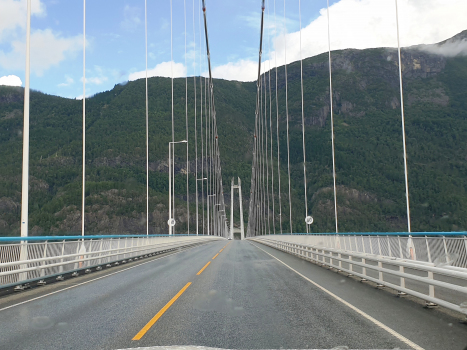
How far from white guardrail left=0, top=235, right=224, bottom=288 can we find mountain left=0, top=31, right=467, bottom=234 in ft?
270

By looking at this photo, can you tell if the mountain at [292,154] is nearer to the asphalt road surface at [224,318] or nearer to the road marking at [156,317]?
the asphalt road surface at [224,318]

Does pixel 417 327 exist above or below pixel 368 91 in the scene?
below

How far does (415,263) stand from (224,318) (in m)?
3.96

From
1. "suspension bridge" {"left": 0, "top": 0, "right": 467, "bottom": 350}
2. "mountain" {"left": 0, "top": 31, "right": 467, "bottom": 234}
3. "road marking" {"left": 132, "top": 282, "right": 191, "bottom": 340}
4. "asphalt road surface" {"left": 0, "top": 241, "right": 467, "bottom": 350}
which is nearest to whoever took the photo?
"asphalt road surface" {"left": 0, "top": 241, "right": 467, "bottom": 350}

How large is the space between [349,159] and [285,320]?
5781 inches

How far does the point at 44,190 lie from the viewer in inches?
4557

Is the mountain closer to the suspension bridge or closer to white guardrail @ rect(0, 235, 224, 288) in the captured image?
white guardrail @ rect(0, 235, 224, 288)

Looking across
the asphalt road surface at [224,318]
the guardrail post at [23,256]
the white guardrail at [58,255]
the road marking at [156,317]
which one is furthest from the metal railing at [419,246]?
the guardrail post at [23,256]

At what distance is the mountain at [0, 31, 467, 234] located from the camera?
371 ft

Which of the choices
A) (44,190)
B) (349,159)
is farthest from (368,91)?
(44,190)

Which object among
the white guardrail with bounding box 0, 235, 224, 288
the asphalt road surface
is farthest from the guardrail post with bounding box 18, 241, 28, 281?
the asphalt road surface

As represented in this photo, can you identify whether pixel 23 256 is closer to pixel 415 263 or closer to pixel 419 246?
pixel 415 263

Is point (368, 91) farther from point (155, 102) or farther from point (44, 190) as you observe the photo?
point (44, 190)

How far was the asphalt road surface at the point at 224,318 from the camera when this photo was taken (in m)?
5.72
